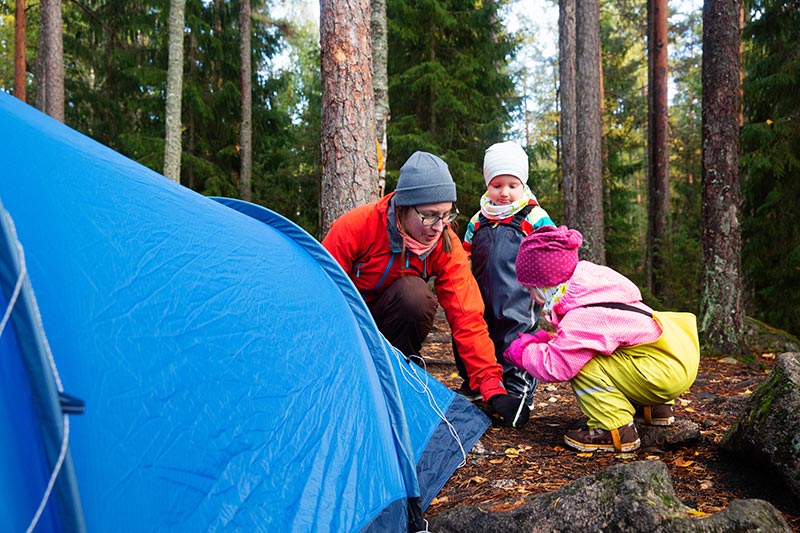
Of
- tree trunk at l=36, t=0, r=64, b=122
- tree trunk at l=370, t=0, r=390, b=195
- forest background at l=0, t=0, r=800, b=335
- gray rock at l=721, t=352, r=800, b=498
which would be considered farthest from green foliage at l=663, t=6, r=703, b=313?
tree trunk at l=36, t=0, r=64, b=122

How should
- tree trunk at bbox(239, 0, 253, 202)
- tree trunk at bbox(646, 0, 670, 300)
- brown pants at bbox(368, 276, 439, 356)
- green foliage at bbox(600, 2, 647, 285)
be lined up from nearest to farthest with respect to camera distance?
brown pants at bbox(368, 276, 439, 356)
tree trunk at bbox(646, 0, 670, 300)
tree trunk at bbox(239, 0, 253, 202)
green foliage at bbox(600, 2, 647, 285)

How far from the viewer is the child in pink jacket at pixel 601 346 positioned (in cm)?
283

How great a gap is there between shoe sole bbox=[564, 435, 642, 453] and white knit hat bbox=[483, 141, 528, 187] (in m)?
1.51

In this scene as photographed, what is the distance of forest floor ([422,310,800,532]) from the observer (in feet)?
7.86

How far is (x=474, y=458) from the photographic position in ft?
9.84

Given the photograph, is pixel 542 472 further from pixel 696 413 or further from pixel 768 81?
pixel 768 81

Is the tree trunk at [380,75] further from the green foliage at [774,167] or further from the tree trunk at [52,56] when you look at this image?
the tree trunk at [52,56]

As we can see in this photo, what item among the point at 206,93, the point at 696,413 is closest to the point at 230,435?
the point at 696,413

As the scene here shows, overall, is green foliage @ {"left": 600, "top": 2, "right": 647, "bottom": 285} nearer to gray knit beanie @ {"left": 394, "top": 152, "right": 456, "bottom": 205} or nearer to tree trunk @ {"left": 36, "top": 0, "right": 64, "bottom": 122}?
tree trunk @ {"left": 36, "top": 0, "right": 64, "bottom": 122}

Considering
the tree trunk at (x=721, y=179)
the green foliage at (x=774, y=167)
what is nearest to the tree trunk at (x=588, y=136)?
the green foliage at (x=774, y=167)

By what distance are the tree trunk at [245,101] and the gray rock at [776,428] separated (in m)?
12.3

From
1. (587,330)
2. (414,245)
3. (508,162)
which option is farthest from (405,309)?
(508,162)

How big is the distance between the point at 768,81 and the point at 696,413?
7831 mm

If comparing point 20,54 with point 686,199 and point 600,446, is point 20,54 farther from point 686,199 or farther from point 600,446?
point 686,199
